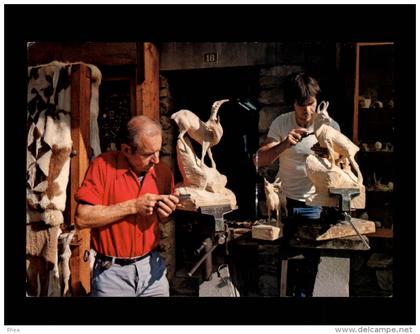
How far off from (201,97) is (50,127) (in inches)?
37.4

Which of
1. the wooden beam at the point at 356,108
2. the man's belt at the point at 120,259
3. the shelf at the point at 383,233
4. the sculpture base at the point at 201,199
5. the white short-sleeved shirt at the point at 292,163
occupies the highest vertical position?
the wooden beam at the point at 356,108

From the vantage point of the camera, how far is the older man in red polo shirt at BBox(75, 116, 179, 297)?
223 cm

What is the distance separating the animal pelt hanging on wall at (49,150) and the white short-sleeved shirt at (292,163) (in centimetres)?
111

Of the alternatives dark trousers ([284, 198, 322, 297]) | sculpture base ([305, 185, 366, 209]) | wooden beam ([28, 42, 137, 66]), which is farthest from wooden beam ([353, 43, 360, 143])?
wooden beam ([28, 42, 137, 66])

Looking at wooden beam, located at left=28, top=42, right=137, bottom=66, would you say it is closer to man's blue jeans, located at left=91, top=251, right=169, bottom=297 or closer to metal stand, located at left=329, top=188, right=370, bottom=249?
man's blue jeans, located at left=91, top=251, right=169, bottom=297

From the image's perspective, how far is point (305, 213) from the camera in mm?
2418

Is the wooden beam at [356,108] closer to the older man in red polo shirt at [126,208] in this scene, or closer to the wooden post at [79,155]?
the older man in red polo shirt at [126,208]

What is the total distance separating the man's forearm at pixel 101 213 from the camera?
7.27 ft

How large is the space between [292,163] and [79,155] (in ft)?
4.20

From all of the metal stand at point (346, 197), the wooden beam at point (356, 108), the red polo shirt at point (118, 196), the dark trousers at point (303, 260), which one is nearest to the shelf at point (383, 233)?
the metal stand at point (346, 197)

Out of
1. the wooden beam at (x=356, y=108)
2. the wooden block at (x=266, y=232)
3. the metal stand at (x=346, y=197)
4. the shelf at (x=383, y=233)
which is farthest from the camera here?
the wooden beam at (x=356, y=108)

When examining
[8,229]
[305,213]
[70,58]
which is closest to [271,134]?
[305,213]

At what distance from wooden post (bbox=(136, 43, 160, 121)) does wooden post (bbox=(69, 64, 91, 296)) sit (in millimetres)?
327

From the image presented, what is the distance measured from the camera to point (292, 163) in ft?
7.87
